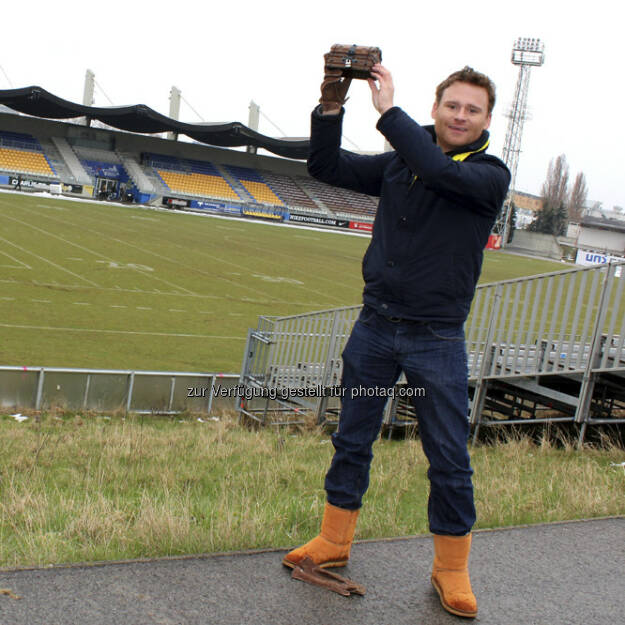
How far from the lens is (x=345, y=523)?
3.31 m

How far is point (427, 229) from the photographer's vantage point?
10.0ft

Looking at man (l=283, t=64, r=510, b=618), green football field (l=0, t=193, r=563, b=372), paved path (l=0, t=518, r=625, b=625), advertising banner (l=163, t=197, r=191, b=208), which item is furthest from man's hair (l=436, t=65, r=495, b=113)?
advertising banner (l=163, t=197, r=191, b=208)

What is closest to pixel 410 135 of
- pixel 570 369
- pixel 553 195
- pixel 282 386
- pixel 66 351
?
pixel 570 369

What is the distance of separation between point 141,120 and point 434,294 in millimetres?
66931

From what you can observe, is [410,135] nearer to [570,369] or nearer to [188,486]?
[188,486]

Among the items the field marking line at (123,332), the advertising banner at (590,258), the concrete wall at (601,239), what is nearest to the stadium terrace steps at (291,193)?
the advertising banner at (590,258)

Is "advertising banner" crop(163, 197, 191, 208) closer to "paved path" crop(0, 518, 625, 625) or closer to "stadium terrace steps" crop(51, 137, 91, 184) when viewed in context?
"stadium terrace steps" crop(51, 137, 91, 184)

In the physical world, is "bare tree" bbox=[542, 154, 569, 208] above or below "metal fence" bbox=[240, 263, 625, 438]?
above

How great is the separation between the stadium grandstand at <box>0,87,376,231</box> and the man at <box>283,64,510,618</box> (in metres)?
57.4

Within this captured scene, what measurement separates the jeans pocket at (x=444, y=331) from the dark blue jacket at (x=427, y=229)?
3 cm

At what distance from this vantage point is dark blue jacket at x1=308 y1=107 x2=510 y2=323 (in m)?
2.94

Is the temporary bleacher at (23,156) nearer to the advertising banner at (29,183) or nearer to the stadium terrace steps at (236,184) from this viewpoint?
the advertising banner at (29,183)

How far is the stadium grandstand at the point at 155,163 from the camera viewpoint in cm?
6222

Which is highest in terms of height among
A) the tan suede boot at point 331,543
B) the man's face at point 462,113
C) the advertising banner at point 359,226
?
the man's face at point 462,113
